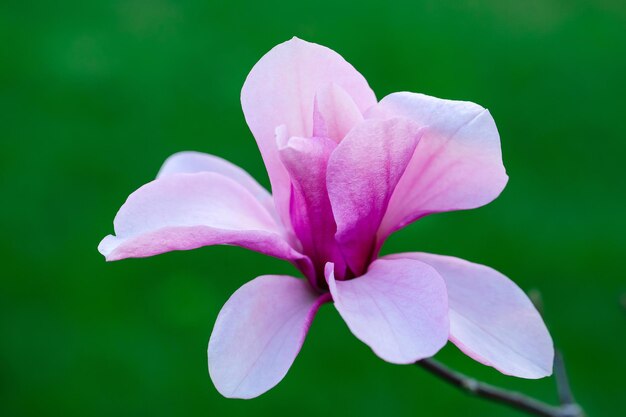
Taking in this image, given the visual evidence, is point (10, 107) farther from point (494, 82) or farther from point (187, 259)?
point (494, 82)

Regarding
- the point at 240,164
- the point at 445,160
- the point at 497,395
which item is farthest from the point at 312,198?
the point at 240,164

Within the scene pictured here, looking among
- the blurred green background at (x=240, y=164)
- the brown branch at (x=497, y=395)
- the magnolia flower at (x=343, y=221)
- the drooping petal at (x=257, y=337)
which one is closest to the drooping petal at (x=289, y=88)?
the magnolia flower at (x=343, y=221)

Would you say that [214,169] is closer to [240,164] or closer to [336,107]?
[336,107]

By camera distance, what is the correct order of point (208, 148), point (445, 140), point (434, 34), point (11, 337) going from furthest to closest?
point (434, 34)
point (208, 148)
point (11, 337)
point (445, 140)

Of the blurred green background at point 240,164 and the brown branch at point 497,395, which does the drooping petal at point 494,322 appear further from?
the blurred green background at point 240,164

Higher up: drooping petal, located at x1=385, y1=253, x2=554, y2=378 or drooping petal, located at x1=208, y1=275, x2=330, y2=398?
drooping petal, located at x1=208, y1=275, x2=330, y2=398

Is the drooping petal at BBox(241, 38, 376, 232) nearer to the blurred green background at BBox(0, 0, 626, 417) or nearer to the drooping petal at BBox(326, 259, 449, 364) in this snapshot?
the drooping petal at BBox(326, 259, 449, 364)

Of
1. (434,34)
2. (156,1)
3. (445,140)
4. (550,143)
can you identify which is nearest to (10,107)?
(156,1)

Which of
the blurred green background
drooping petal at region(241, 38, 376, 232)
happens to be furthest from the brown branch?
the blurred green background
